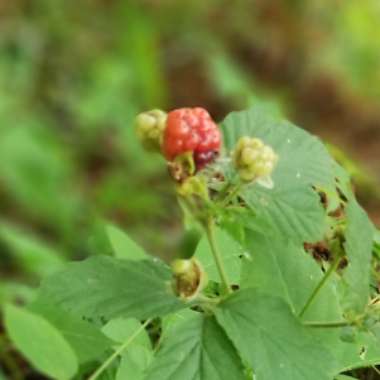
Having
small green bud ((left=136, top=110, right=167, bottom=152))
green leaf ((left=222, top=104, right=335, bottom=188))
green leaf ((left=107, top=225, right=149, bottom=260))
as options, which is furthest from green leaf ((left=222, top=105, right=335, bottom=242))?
green leaf ((left=107, top=225, right=149, bottom=260))

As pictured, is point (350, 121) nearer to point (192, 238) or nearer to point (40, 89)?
point (40, 89)

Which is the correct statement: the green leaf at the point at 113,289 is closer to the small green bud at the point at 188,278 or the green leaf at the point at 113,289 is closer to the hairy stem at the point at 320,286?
the small green bud at the point at 188,278

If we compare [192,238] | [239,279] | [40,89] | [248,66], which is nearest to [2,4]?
[40,89]

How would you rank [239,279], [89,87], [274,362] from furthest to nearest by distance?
[89,87]
[239,279]
[274,362]

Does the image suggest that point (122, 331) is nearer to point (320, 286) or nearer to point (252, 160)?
point (320, 286)

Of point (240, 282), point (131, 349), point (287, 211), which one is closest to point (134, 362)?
point (131, 349)
